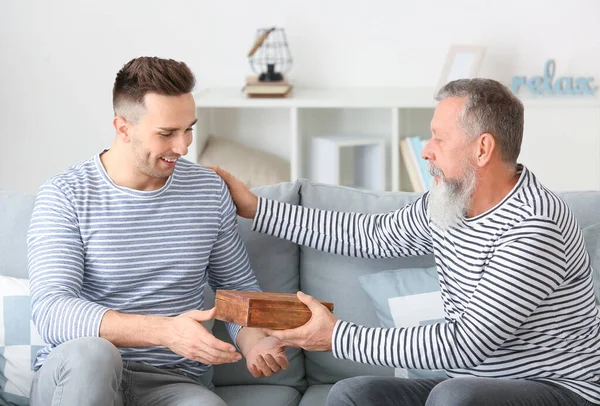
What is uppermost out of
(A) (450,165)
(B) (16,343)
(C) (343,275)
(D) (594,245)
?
(A) (450,165)

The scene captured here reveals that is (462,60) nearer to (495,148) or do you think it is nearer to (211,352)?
(495,148)

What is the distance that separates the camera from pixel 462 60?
3.48 metres

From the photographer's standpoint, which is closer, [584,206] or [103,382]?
[103,382]

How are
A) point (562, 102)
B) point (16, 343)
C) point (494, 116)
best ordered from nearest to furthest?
1. point (494, 116)
2. point (16, 343)
3. point (562, 102)

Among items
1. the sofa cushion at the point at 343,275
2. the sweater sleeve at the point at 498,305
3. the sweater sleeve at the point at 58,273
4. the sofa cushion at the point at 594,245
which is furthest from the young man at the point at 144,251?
the sofa cushion at the point at 594,245

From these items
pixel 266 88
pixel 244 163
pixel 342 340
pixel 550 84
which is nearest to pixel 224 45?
pixel 266 88

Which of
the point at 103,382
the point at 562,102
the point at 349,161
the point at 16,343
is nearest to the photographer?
the point at 103,382

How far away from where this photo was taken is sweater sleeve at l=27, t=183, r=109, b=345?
5.84 feet

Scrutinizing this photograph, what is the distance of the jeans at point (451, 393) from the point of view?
1.65 meters

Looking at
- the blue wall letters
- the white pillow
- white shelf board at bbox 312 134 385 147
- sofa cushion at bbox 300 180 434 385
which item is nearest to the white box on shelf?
white shelf board at bbox 312 134 385 147

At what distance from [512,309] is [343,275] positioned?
590 millimetres

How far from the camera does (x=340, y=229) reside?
2.12 m

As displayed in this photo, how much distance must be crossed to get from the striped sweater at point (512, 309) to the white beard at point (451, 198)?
23 millimetres

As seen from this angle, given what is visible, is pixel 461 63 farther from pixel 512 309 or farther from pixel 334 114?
pixel 512 309
